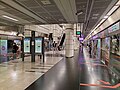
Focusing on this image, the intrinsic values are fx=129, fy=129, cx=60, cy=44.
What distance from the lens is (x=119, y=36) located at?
21.3 ft

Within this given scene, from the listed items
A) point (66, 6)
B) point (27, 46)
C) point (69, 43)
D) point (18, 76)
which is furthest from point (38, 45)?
point (66, 6)

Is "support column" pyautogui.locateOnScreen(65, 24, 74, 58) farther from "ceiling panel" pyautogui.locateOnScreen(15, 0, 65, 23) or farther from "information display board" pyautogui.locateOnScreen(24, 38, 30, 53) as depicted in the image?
"ceiling panel" pyautogui.locateOnScreen(15, 0, 65, 23)

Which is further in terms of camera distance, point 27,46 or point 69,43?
point 69,43

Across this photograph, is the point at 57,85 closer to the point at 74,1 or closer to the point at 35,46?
the point at 74,1

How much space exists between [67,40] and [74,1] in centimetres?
947

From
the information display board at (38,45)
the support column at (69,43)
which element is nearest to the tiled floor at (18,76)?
the information display board at (38,45)

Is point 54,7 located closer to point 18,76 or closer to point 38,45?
point 18,76

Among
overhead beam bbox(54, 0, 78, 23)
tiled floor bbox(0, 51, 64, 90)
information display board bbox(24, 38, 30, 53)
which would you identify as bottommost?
tiled floor bbox(0, 51, 64, 90)

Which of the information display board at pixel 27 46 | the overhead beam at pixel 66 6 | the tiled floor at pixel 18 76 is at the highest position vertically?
the overhead beam at pixel 66 6

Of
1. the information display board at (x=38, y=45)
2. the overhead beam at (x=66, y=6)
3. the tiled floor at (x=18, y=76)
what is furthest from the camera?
the information display board at (x=38, y=45)

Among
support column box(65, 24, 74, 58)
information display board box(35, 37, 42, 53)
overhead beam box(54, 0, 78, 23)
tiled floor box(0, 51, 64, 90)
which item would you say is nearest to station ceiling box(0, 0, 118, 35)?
overhead beam box(54, 0, 78, 23)

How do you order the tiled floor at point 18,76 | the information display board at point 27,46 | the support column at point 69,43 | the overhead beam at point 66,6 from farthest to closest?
the support column at point 69,43 < the information display board at point 27,46 < the overhead beam at point 66,6 < the tiled floor at point 18,76

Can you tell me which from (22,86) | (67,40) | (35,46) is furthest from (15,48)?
(22,86)

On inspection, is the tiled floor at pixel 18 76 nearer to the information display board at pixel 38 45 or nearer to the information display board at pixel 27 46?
the information display board at pixel 38 45
